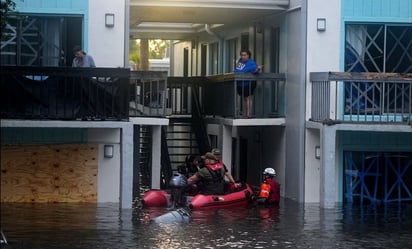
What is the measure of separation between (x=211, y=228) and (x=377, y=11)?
7.75 m

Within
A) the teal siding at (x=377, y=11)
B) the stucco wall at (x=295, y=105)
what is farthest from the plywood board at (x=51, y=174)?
the teal siding at (x=377, y=11)

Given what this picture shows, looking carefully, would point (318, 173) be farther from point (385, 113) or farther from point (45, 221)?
point (45, 221)

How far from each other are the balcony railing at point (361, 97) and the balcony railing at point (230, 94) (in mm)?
1763

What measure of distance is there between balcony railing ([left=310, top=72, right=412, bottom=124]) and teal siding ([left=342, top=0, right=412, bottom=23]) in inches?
62.8

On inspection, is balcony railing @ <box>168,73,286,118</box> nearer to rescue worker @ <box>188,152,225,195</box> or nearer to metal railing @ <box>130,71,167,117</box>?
metal railing @ <box>130,71,167,117</box>

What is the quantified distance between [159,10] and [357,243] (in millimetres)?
10532

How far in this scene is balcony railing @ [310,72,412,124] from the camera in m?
24.5

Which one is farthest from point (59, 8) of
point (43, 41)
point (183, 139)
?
point (183, 139)

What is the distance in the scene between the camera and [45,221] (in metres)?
20.8

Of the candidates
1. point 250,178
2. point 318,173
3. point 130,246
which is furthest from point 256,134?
point 130,246

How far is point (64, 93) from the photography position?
75.4 feet

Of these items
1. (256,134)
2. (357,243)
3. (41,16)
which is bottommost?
(357,243)

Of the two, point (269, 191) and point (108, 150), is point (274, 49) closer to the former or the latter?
point (269, 191)

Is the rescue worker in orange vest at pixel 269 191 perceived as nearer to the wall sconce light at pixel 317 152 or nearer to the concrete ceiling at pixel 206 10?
the wall sconce light at pixel 317 152
